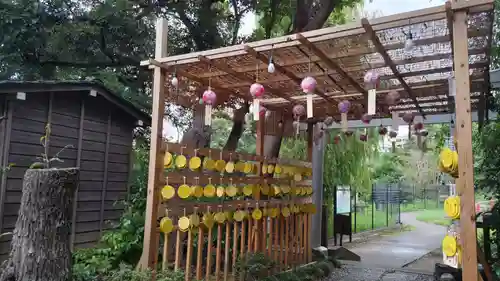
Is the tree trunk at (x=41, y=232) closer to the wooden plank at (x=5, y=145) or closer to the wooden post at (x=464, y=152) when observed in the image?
the wooden plank at (x=5, y=145)

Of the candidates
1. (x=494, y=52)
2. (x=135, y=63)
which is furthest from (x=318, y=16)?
(x=135, y=63)

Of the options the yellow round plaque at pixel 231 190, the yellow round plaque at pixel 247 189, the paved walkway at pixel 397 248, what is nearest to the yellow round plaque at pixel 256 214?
the yellow round plaque at pixel 247 189

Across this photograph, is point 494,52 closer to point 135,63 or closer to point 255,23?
point 255,23

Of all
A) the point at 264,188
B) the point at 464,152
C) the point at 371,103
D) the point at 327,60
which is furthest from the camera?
the point at 264,188

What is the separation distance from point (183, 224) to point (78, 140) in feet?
8.12

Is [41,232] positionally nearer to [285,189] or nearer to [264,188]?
[264,188]

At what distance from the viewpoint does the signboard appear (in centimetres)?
796

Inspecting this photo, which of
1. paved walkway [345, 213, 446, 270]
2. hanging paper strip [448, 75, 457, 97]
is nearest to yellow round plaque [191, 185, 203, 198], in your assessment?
hanging paper strip [448, 75, 457, 97]

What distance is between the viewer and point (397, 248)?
7.75m

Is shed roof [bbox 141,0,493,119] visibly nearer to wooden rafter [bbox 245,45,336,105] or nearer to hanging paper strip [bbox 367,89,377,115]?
wooden rafter [bbox 245,45,336,105]

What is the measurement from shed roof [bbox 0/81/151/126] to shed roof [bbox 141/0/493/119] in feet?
4.55

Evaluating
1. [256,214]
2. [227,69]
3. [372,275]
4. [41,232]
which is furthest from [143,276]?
[372,275]

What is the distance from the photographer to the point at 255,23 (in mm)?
7324

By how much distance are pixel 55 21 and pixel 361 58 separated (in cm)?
483
